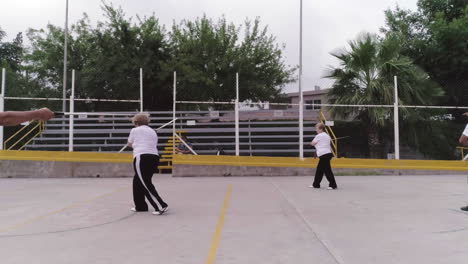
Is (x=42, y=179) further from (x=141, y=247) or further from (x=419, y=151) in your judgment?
(x=419, y=151)

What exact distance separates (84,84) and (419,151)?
16.5 meters

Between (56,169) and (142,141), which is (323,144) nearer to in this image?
(142,141)

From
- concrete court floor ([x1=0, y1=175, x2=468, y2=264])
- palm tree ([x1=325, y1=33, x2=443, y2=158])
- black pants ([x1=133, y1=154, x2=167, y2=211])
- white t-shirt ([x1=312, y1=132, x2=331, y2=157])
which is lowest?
concrete court floor ([x1=0, y1=175, x2=468, y2=264])

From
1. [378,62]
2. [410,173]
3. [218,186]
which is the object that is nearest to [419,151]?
[410,173]

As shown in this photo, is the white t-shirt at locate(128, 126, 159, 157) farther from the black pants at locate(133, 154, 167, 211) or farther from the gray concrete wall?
the gray concrete wall

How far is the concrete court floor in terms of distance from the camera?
3.80 m

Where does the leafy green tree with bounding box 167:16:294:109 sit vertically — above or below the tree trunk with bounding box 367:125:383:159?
above

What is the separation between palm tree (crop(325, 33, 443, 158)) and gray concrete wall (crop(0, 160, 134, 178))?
27.8 feet

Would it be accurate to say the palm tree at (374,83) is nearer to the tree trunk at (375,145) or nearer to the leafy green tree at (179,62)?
the tree trunk at (375,145)

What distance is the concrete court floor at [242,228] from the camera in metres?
3.80

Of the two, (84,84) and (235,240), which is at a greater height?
(84,84)

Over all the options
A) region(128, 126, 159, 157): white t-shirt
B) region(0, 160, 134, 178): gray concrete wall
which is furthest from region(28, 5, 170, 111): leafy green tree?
region(128, 126, 159, 157): white t-shirt

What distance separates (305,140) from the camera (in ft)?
53.7

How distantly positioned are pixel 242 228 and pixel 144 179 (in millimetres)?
1983
